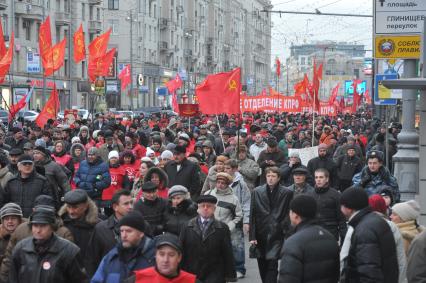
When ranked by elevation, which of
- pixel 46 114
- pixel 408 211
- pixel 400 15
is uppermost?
pixel 400 15

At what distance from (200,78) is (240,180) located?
91.7m

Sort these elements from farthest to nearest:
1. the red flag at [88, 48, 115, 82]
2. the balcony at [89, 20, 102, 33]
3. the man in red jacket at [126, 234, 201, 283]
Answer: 1. the balcony at [89, 20, 102, 33]
2. the red flag at [88, 48, 115, 82]
3. the man in red jacket at [126, 234, 201, 283]

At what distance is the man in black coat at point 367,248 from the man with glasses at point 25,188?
14.3 feet

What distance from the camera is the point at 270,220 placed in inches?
376

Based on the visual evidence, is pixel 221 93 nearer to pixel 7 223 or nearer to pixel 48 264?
pixel 7 223

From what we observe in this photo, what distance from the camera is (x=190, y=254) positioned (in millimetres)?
7973

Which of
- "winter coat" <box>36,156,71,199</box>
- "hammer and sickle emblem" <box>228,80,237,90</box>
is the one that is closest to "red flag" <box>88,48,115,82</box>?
"hammer and sickle emblem" <box>228,80,237,90</box>

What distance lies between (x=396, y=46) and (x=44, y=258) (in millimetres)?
6521

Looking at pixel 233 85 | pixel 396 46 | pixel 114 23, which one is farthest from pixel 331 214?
pixel 114 23

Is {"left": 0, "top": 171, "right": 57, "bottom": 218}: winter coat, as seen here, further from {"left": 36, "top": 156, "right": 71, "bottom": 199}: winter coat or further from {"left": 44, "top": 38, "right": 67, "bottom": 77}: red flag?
{"left": 44, "top": 38, "right": 67, "bottom": 77}: red flag

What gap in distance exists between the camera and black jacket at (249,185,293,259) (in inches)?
374

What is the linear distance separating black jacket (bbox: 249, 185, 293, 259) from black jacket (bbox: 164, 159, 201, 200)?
2798 mm

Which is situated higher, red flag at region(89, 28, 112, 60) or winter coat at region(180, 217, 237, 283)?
red flag at region(89, 28, 112, 60)

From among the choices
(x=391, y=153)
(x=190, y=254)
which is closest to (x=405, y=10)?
(x=190, y=254)
